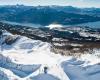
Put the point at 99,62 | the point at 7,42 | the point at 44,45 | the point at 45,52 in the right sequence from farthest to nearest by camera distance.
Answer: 1. the point at 7,42
2. the point at 44,45
3. the point at 45,52
4. the point at 99,62

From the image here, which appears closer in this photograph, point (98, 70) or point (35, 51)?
point (98, 70)

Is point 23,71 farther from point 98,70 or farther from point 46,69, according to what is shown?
point 98,70

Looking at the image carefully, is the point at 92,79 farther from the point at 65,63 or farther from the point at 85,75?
the point at 65,63

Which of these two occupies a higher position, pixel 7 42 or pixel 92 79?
pixel 92 79

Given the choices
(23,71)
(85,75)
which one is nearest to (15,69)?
(23,71)

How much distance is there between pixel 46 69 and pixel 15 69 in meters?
5.69

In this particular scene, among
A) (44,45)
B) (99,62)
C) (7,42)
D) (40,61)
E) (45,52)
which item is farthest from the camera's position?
(7,42)

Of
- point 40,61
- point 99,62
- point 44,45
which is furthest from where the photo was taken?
point 44,45

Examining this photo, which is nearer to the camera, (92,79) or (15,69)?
(92,79)

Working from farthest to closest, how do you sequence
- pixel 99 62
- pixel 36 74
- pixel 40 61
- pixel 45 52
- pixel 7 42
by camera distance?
pixel 7 42
pixel 45 52
pixel 40 61
pixel 99 62
pixel 36 74

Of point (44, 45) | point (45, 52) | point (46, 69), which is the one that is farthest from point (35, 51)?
point (46, 69)

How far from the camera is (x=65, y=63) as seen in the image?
136ft

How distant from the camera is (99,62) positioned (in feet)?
133

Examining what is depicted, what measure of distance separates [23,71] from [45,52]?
36.7 feet
